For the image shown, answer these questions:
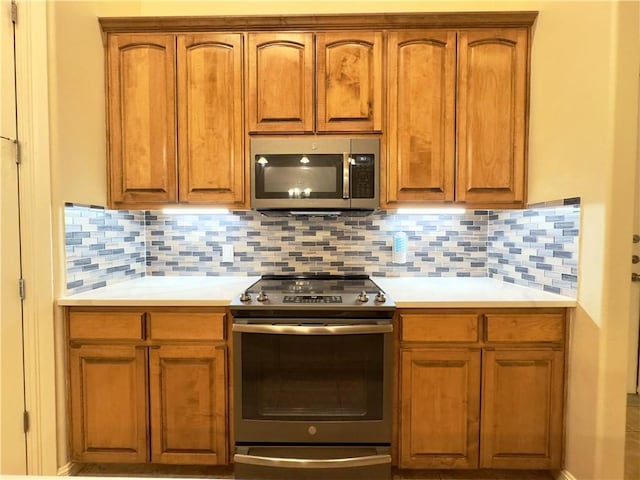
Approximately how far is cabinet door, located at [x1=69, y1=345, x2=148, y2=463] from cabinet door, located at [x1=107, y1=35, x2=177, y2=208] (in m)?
0.86

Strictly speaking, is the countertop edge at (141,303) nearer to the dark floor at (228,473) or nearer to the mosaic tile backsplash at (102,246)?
the mosaic tile backsplash at (102,246)

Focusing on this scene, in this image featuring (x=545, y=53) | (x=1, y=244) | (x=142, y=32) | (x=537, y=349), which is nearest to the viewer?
(x=1, y=244)

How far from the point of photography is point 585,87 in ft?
5.26

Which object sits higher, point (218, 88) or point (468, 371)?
point (218, 88)

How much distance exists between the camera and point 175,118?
6.66ft

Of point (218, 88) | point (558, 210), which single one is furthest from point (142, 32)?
point (558, 210)

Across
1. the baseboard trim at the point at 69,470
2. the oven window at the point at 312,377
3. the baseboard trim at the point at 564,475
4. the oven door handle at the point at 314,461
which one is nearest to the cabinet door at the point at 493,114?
the oven window at the point at 312,377

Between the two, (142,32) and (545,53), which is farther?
(142,32)

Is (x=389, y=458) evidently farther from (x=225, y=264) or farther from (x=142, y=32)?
(x=142, y=32)

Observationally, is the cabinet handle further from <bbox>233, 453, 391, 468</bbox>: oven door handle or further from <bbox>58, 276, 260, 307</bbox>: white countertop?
<bbox>233, 453, 391, 468</bbox>: oven door handle

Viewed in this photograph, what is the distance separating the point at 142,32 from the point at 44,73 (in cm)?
59

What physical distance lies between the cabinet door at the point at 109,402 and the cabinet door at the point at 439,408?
133 centimetres

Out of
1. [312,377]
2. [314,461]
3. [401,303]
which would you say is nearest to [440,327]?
[401,303]

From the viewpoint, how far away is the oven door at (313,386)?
171cm
